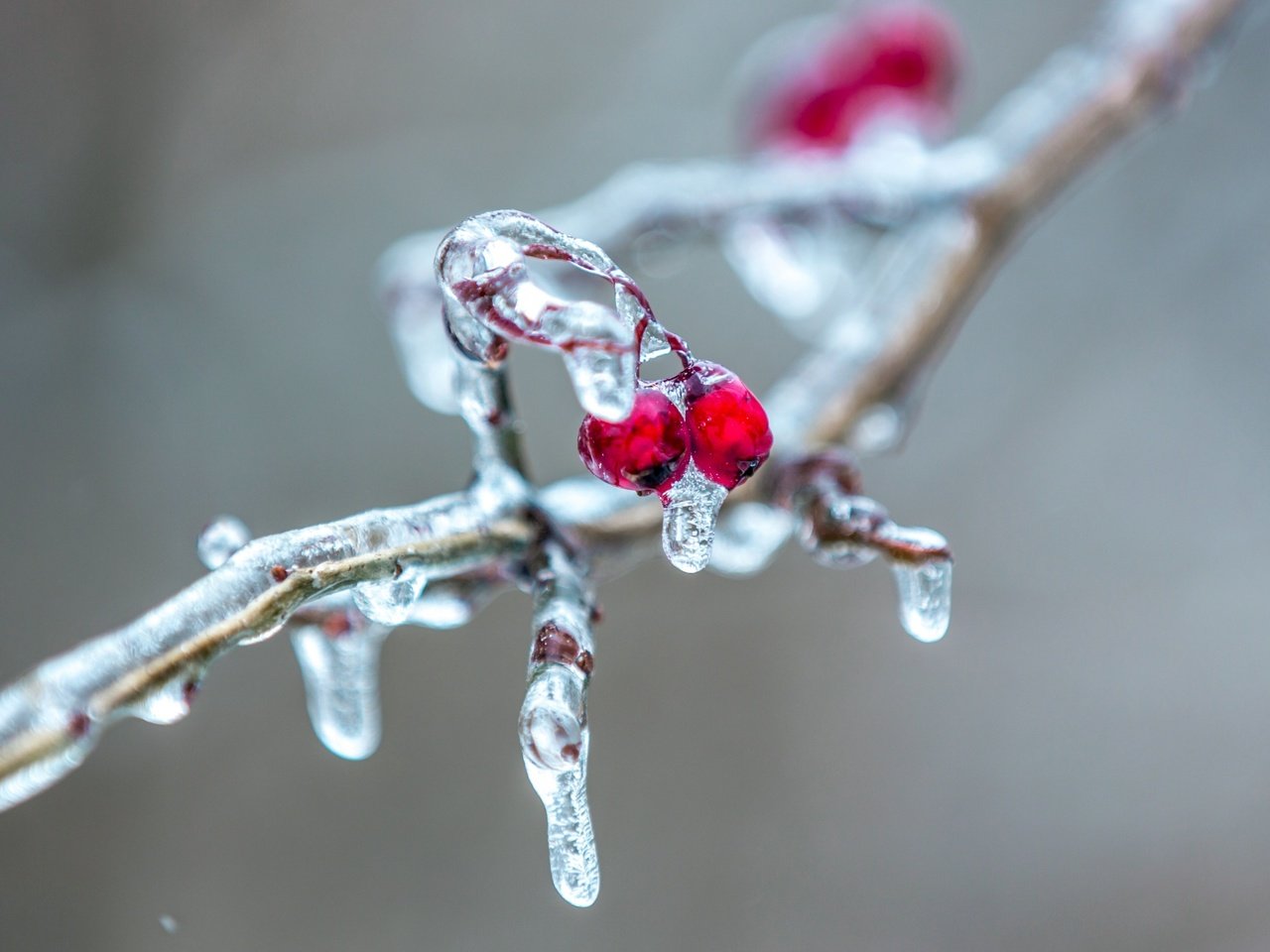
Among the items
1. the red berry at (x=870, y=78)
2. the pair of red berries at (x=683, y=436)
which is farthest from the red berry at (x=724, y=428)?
the red berry at (x=870, y=78)

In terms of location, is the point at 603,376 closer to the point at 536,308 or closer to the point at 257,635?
the point at 536,308

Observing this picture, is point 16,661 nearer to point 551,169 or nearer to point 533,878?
point 533,878

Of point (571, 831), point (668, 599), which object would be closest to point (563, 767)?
point (571, 831)

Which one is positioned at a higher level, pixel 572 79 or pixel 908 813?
pixel 572 79

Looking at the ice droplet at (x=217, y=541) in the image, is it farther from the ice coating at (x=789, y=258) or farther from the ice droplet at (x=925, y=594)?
the ice coating at (x=789, y=258)

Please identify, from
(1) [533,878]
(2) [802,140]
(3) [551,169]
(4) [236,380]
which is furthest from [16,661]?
(2) [802,140]
